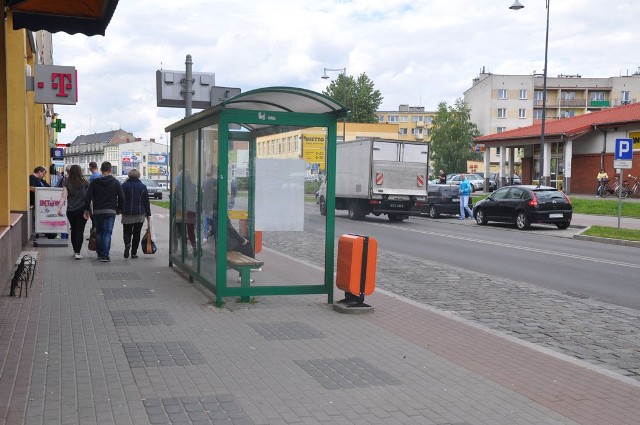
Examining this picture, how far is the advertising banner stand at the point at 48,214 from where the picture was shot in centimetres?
1592

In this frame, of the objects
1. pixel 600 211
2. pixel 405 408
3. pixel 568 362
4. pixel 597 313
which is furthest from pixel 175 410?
pixel 600 211

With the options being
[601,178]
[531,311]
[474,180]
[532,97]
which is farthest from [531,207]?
[532,97]

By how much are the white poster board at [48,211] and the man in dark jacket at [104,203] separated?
272cm

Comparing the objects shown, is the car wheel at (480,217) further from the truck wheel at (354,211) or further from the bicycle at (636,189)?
the bicycle at (636,189)

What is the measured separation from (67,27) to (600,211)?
28188mm

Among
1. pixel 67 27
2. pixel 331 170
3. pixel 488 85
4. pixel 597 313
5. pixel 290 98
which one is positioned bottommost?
pixel 597 313

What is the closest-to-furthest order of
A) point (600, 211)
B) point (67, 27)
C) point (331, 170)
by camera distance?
point (331, 170)
point (67, 27)
point (600, 211)

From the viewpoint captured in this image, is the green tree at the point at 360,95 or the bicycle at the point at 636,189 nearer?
the bicycle at the point at 636,189

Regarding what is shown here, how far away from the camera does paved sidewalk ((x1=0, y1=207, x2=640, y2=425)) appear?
517cm

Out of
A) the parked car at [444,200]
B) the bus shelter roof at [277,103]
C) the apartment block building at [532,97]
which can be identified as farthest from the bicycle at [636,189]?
the apartment block building at [532,97]

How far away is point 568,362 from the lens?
22.7ft

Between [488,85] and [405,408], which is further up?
[488,85]

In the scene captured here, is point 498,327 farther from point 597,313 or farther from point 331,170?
point 331,170

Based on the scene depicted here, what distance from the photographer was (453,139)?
92562mm
